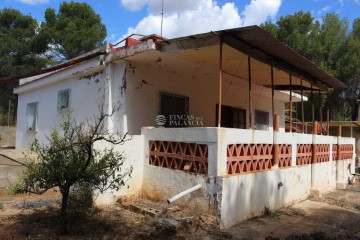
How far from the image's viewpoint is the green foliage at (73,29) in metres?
23.6

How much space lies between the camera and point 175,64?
8.87 metres

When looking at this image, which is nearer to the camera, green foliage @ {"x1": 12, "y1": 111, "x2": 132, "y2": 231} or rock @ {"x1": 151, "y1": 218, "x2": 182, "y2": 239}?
green foliage @ {"x1": 12, "y1": 111, "x2": 132, "y2": 231}

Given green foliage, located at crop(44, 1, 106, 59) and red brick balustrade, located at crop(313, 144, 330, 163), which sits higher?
green foliage, located at crop(44, 1, 106, 59)

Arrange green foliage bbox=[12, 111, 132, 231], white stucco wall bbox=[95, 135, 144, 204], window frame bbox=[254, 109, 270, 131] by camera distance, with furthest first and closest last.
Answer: window frame bbox=[254, 109, 270, 131] → white stucco wall bbox=[95, 135, 144, 204] → green foliage bbox=[12, 111, 132, 231]

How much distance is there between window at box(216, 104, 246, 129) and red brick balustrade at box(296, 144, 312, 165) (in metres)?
2.84

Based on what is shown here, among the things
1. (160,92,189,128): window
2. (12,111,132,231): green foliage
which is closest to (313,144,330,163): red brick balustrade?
(160,92,189,128): window

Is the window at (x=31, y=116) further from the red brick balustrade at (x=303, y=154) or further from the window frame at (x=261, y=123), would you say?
the red brick balustrade at (x=303, y=154)

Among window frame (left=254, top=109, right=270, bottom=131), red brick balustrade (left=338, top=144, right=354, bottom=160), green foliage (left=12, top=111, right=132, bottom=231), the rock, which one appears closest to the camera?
green foliage (left=12, top=111, right=132, bottom=231)

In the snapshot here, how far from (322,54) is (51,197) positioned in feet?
75.5

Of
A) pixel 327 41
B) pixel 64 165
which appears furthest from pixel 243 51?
pixel 327 41

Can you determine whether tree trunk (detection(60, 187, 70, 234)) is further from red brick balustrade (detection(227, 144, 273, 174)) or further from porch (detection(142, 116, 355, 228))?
red brick balustrade (detection(227, 144, 273, 174))

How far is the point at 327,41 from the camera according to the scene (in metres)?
25.6

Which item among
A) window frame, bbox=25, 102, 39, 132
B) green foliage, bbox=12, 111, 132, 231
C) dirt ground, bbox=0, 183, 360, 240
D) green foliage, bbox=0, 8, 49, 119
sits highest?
green foliage, bbox=0, 8, 49, 119

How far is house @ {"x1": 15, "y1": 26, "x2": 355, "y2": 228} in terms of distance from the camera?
6574mm
